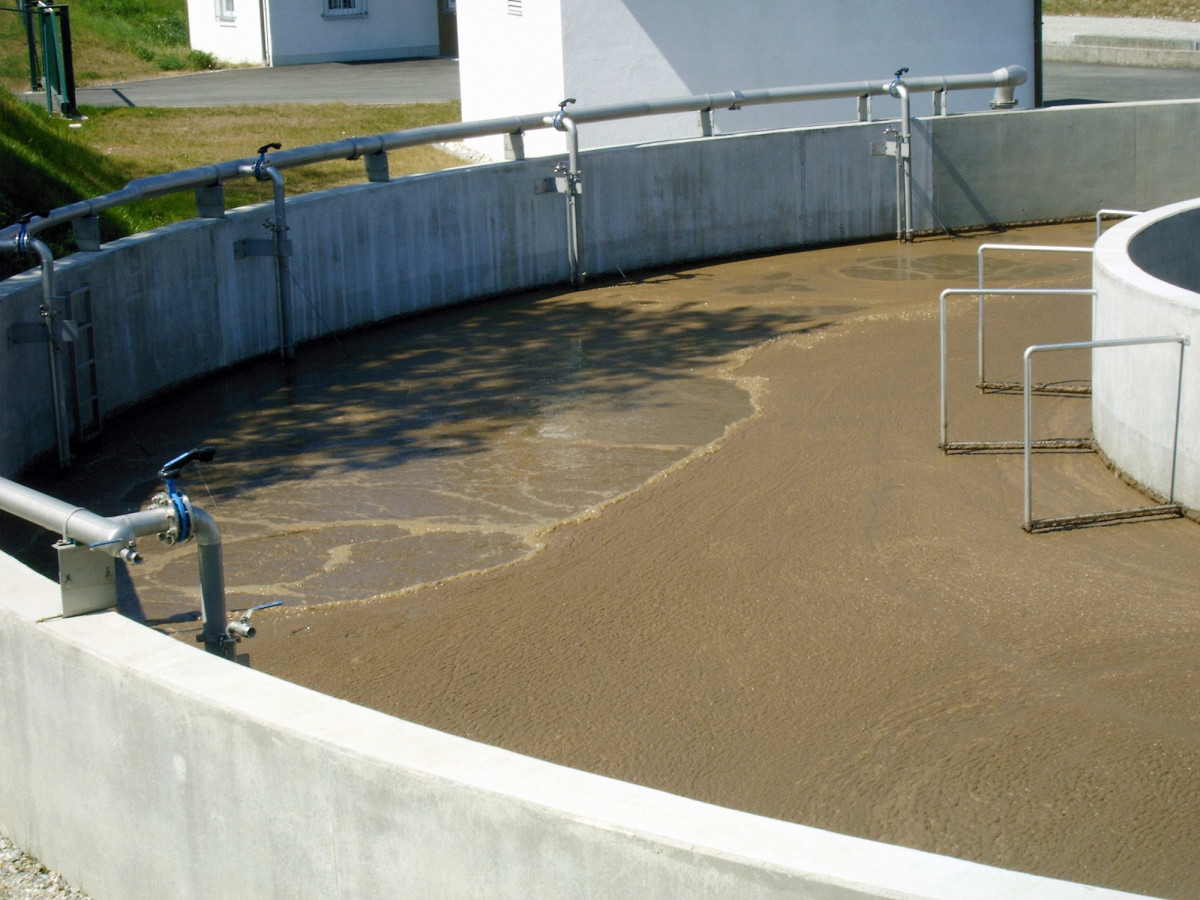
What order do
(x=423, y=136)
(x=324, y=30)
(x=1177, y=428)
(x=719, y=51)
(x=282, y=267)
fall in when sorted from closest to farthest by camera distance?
(x=1177, y=428) → (x=282, y=267) → (x=423, y=136) → (x=719, y=51) → (x=324, y=30)

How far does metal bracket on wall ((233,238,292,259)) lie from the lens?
37.0 ft

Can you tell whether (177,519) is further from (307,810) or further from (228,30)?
(228,30)

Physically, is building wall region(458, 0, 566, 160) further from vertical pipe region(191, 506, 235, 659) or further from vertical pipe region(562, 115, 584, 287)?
vertical pipe region(191, 506, 235, 659)

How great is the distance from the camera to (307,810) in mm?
3436

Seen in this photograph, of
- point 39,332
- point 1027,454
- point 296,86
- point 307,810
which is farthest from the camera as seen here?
point 296,86

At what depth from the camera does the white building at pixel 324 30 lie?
119 feet

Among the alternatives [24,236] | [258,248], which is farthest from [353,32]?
[24,236]

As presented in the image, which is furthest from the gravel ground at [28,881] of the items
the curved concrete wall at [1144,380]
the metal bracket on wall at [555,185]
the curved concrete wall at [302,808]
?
the metal bracket on wall at [555,185]

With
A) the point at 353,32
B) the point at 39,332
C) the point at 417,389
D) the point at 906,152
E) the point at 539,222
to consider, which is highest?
the point at 353,32

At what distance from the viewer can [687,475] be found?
8578 millimetres

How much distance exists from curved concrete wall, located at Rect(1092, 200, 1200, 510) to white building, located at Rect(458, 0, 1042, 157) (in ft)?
35.2

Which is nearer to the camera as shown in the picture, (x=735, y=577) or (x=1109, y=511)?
(x=735, y=577)

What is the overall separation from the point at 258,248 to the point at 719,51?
10.0m

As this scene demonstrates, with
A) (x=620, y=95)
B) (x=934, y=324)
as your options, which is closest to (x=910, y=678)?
(x=934, y=324)
